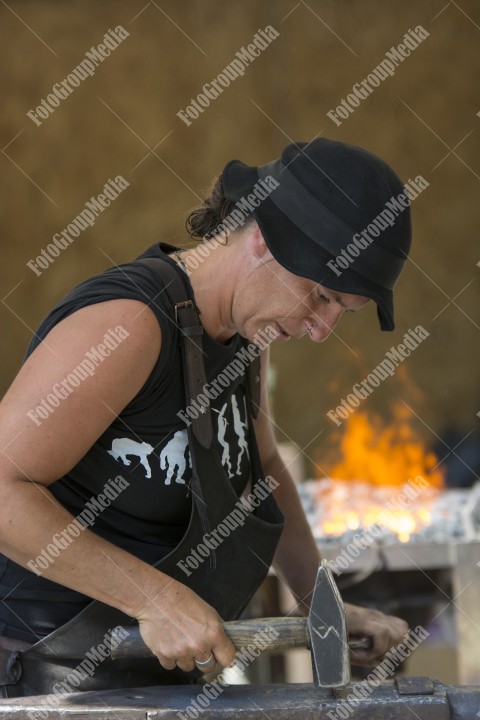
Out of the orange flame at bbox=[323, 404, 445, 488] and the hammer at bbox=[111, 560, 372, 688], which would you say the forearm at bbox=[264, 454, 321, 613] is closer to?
the hammer at bbox=[111, 560, 372, 688]

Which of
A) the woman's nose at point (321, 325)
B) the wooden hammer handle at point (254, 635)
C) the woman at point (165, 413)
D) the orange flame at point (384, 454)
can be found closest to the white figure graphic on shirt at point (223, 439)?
the woman at point (165, 413)

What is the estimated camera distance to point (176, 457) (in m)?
1.98

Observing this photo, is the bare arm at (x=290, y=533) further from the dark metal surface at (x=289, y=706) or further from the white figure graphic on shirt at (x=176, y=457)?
the dark metal surface at (x=289, y=706)

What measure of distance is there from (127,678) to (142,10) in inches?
300

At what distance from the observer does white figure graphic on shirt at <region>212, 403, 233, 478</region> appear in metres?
2.10

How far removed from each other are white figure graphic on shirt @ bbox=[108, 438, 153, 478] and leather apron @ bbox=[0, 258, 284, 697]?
91 millimetres

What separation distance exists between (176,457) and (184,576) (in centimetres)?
25

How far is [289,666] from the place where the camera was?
4.51 metres

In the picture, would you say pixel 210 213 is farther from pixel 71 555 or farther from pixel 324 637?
pixel 324 637

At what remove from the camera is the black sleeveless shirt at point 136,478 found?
1896mm

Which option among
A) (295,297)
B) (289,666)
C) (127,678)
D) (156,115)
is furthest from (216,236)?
(156,115)

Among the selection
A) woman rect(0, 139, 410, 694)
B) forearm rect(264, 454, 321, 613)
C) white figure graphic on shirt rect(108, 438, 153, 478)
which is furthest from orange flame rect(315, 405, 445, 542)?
white figure graphic on shirt rect(108, 438, 153, 478)

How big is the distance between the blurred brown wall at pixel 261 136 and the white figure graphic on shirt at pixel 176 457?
635 cm

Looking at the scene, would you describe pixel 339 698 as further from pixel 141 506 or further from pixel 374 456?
pixel 374 456
